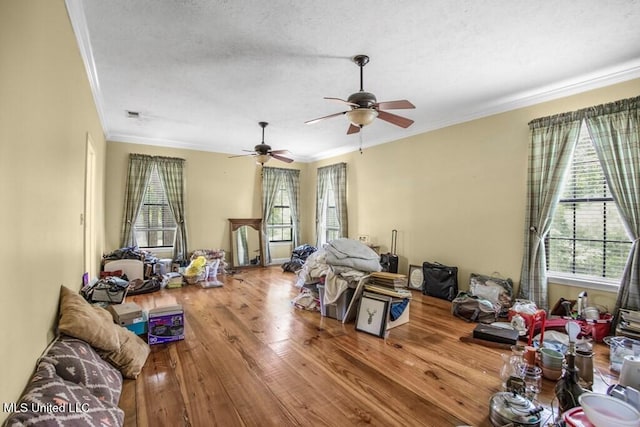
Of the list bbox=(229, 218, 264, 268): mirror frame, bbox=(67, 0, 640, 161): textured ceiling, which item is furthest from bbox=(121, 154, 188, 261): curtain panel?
bbox=(67, 0, 640, 161): textured ceiling

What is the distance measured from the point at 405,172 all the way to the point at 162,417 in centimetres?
503

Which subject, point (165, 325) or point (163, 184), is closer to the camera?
point (165, 325)

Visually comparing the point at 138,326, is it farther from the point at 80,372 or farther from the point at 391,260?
the point at 391,260

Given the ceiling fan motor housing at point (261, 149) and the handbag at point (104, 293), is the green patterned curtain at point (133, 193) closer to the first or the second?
the ceiling fan motor housing at point (261, 149)

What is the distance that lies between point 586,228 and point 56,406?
16.4ft

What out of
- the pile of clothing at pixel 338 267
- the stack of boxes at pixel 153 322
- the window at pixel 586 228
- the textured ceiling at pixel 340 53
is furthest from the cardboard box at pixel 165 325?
the window at pixel 586 228

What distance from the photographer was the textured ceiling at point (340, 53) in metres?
2.36

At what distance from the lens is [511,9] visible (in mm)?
2332

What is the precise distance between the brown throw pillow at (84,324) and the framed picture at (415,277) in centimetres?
440

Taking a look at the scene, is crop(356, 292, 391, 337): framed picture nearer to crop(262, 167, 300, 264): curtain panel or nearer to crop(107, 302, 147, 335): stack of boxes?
crop(107, 302, 147, 335): stack of boxes

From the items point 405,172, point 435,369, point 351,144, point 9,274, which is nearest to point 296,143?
point 351,144

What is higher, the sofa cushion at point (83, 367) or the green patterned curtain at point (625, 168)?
the green patterned curtain at point (625, 168)

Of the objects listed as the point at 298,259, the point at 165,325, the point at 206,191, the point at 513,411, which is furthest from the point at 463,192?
the point at 206,191

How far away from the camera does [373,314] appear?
3.43m
